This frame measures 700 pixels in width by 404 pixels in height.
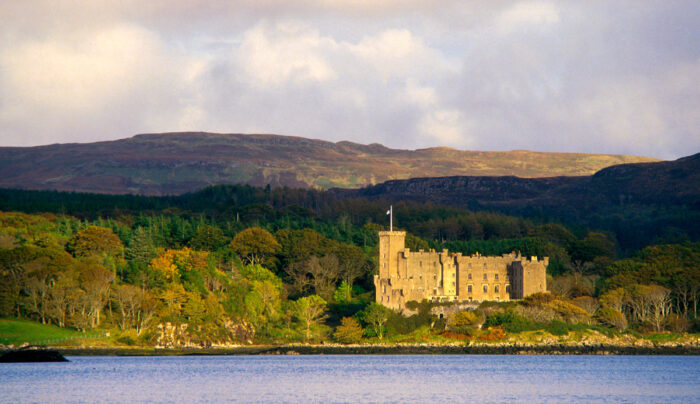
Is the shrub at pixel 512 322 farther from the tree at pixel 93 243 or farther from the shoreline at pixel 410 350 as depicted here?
the tree at pixel 93 243

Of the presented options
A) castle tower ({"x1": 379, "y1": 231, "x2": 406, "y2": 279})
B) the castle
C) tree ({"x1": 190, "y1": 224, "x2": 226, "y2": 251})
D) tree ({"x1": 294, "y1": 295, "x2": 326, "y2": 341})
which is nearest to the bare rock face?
tree ({"x1": 294, "y1": 295, "x2": 326, "y2": 341})

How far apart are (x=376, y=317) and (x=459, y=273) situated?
44.6 feet

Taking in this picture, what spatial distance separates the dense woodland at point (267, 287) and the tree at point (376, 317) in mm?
139

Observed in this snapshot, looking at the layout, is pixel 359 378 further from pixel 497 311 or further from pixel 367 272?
pixel 367 272

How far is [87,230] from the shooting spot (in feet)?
355

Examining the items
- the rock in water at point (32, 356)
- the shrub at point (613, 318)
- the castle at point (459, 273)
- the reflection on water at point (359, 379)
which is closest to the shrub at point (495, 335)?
the reflection on water at point (359, 379)

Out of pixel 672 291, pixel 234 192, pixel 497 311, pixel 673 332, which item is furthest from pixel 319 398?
pixel 234 192

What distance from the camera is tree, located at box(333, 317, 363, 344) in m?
92.6

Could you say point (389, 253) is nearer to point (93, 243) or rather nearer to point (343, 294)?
point (343, 294)

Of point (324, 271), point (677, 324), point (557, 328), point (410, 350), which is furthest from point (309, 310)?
point (677, 324)

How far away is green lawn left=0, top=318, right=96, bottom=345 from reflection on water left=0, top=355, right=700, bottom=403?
3.83 metres

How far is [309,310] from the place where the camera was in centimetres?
9500

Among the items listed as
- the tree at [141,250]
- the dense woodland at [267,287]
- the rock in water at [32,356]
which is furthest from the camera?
the tree at [141,250]

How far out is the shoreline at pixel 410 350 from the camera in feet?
289
